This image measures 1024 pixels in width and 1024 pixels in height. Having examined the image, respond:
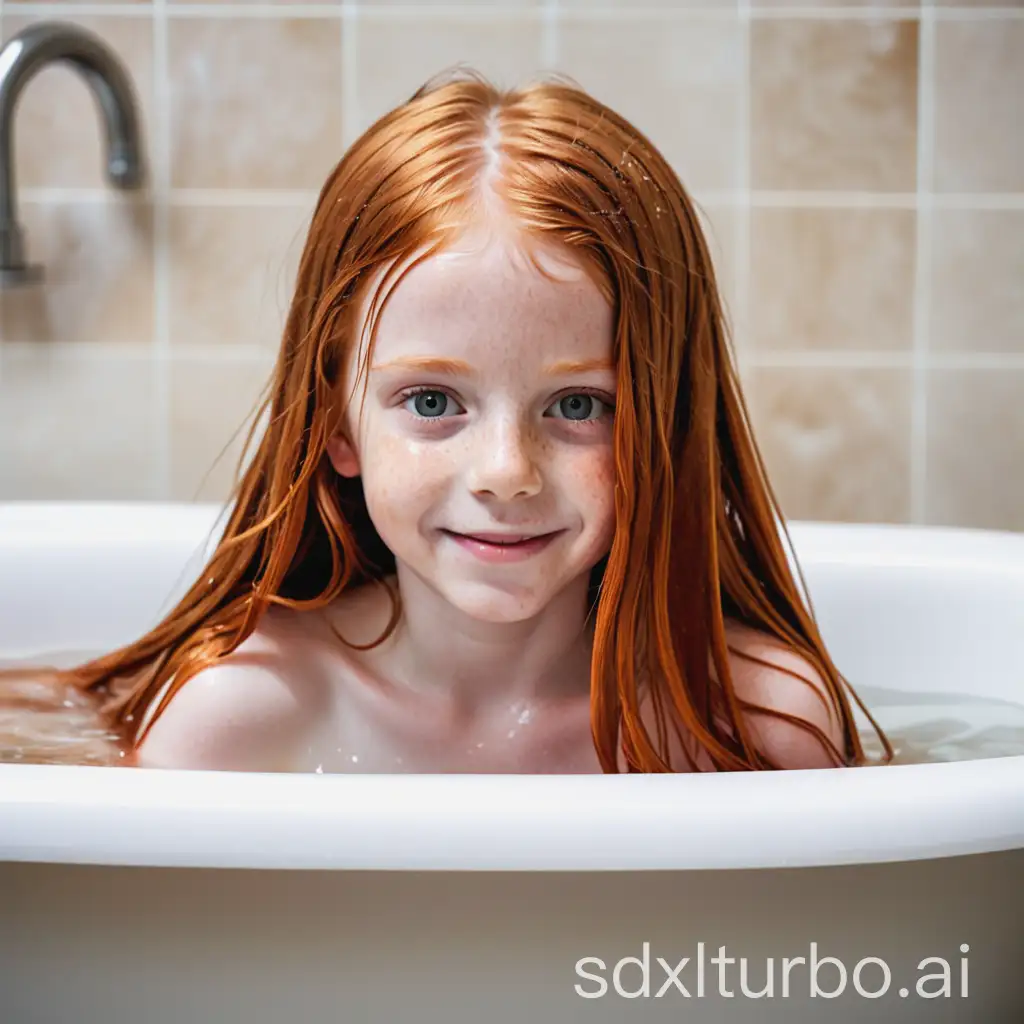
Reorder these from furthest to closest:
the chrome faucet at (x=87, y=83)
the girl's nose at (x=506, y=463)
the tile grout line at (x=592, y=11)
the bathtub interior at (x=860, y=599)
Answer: the tile grout line at (x=592, y=11)
the chrome faucet at (x=87, y=83)
the bathtub interior at (x=860, y=599)
the girl's nose at (x=506, y=463)

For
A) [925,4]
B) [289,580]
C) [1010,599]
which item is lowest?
[1010,599]

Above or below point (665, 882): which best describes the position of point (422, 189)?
above

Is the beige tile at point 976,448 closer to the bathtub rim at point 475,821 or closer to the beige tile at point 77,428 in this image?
the beige tile at point 77,428

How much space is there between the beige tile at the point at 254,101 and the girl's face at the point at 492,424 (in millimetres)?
1034

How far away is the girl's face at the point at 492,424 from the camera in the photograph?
826 mm

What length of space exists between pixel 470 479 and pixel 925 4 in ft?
4.14

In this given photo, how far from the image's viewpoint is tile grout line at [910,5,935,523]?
5.97ft

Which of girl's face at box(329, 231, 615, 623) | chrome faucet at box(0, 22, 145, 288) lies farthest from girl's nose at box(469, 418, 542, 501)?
chrome faucet at box(0, 22, 145, 288)

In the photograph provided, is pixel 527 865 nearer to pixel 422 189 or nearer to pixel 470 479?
pixel 470 479

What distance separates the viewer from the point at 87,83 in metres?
1.71

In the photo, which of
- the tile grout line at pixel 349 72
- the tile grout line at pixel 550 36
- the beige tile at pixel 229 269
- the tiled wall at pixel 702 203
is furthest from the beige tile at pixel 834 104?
the beige tile at pixel 229 269

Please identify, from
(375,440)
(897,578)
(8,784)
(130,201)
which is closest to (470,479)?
(375,440)

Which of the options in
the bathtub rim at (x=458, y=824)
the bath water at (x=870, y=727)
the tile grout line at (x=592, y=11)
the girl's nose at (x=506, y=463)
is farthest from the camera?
the tile grout line at (x=592, y=11)

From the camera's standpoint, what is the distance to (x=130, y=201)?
1.86 meters
